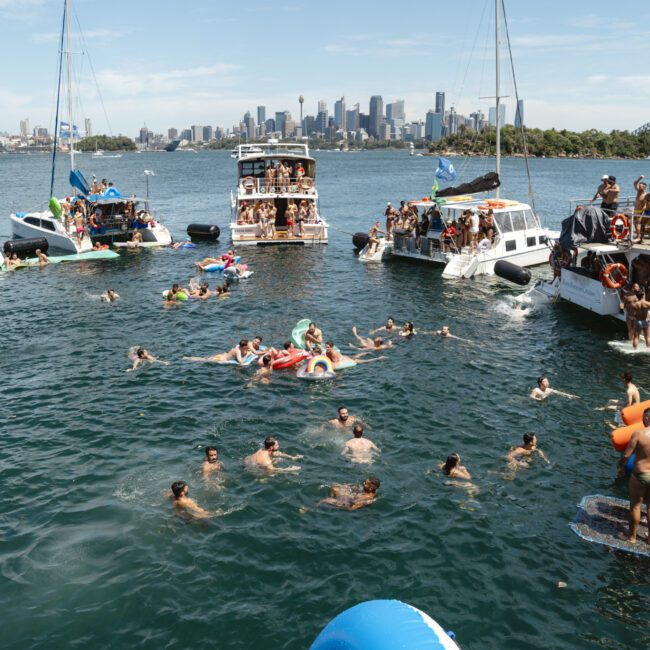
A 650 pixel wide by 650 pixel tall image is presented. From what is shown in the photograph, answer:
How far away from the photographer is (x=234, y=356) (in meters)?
21.7

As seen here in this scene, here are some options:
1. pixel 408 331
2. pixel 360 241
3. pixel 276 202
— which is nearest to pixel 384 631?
pixel 408 331

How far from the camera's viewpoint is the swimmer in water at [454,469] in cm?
1431

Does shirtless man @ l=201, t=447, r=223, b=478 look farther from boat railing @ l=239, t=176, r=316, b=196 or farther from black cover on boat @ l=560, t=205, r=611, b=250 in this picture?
boat railing @ l=239, t=176, r=316, b=196

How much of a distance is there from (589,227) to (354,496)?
17367mm

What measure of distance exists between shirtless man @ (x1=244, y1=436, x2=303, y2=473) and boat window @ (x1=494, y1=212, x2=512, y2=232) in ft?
79.2

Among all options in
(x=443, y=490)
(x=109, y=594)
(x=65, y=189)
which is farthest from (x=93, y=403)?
(x=65, y=189)

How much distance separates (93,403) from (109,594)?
8.64 meters

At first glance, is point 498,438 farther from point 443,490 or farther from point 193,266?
point 193,266

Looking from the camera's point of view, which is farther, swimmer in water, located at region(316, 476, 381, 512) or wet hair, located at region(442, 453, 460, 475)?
wet hair, located at region(442, 453, 460, 475)

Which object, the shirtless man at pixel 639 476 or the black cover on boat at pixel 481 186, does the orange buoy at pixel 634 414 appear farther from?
the black cover on boat at pixel 481 186

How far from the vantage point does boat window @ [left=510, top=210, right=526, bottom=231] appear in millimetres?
36031

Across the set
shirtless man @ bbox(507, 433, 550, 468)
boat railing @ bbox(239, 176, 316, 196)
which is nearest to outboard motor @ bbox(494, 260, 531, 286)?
boat railing @ bbox(239, 176, 316, 196)

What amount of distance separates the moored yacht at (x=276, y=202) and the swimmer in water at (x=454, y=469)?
29.8 meters

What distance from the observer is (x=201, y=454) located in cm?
1552
